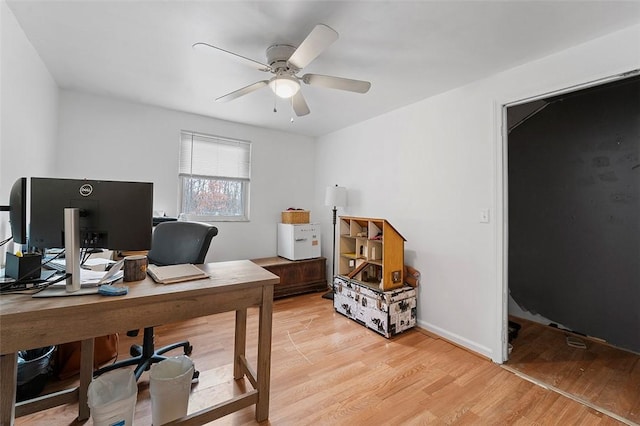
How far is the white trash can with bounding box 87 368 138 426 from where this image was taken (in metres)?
1.21

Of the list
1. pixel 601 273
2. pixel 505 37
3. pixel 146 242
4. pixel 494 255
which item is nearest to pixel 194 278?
pixel 146 242

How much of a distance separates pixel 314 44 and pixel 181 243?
1658mm

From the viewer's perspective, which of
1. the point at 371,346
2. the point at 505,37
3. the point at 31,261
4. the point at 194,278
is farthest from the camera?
the point at 371,346

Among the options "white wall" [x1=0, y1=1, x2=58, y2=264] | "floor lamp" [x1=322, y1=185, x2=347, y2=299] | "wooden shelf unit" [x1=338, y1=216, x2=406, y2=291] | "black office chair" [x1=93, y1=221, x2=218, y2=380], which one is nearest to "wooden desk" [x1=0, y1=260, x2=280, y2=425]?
"black office chair" [x1=93, y1=221, x2=218, y2=380]

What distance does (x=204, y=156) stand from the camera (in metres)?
3.62

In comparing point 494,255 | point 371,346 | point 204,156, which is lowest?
point 371,346

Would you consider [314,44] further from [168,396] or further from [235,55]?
[168,396]

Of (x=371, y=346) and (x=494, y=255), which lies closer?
(x=494, y=255)

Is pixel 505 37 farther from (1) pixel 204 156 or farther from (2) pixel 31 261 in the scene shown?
(1) pixel 204 156

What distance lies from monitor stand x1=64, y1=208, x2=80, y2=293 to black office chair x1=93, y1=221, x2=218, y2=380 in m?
0.70

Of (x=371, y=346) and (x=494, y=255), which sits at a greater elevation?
(x=494, y=255)

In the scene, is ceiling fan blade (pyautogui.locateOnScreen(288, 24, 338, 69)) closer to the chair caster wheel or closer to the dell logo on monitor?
the dell logo on monitor

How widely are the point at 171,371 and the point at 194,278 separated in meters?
0.56

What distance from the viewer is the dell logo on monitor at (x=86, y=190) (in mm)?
1222
